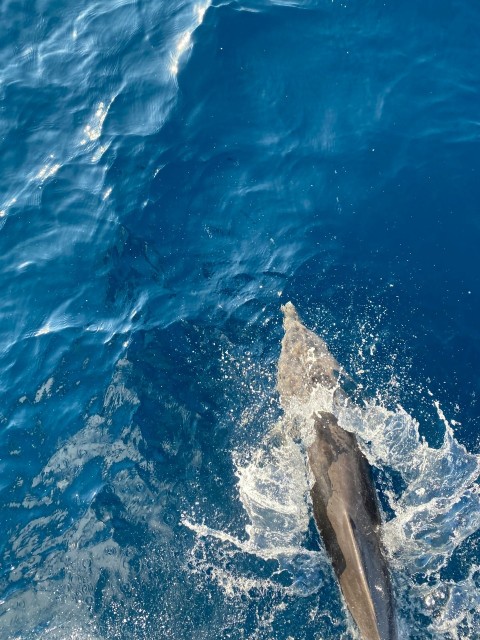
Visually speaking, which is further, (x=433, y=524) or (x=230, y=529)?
(x=230, y=529)

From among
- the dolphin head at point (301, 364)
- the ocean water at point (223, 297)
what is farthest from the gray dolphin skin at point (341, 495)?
the ocean water at point (223, 297)

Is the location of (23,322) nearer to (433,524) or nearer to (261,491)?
(261,491)

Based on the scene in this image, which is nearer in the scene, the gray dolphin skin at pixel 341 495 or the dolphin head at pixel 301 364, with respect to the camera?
the gray dolphin skin at pixel 341 495

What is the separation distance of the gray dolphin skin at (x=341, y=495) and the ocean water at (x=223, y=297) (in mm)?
272

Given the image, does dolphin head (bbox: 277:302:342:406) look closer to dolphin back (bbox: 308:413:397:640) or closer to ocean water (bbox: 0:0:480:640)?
ocean water (bbox: 0:0:480:640)

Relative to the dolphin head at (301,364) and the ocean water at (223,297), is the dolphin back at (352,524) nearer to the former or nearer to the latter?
the ocean water at (223,297)

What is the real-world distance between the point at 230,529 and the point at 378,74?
9.63 metres

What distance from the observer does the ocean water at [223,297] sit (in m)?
9.74

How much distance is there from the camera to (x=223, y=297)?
12.6 metres

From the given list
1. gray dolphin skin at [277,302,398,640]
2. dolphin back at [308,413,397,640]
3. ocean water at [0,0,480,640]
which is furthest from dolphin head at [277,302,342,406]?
dolphin back at [308,413,397,640]

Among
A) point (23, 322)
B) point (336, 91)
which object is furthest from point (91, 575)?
point (336, 91)

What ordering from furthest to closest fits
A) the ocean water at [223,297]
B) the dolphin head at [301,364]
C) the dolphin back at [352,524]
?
the dolphin head at [301,364]
the ocean water at [223,297]
the dolphin back at [352,524]

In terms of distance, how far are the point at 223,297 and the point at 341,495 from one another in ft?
15.4

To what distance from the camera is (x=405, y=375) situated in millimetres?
10773
